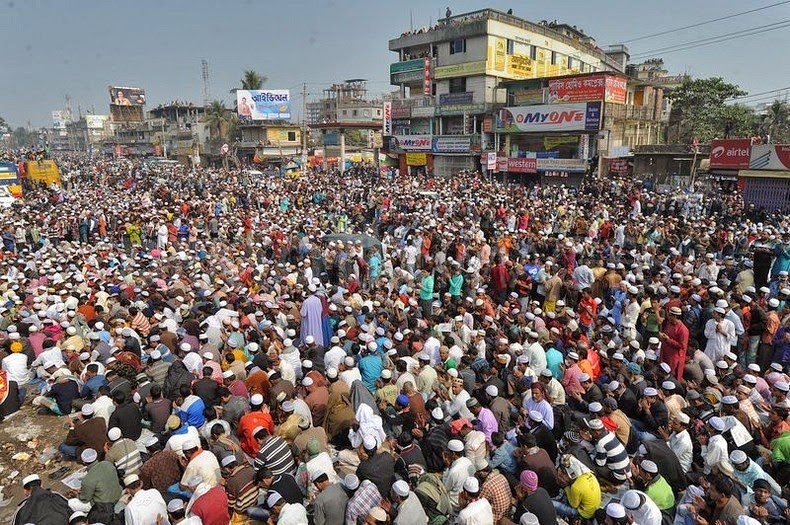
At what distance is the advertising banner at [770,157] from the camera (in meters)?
17.5

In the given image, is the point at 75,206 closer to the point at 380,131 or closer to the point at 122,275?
the point at 122,275

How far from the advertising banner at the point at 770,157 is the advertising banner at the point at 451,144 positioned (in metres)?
16.9

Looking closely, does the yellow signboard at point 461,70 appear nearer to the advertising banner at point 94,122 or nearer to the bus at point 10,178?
the bus at point 10,178

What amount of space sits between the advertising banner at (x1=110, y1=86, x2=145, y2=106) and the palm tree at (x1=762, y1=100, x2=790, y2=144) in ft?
330

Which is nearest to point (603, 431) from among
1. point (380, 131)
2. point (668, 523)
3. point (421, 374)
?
point (668, 523)

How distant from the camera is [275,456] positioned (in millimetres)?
4988

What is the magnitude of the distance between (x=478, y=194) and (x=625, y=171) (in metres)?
11.0

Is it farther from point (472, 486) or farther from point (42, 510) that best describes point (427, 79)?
point (42, 510)

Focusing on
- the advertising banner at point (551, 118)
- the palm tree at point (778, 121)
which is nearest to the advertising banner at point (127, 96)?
the advertising banner at point (551, 118)

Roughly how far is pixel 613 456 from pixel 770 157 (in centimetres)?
1865

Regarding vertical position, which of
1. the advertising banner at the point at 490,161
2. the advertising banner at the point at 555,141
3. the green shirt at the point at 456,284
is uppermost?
the advertising banner at the point at 555,141

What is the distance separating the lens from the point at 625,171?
2778 cm

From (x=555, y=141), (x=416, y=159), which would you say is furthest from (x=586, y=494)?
(x=416, y=159)

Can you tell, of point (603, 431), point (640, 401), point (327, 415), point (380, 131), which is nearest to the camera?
point (603, 431)
